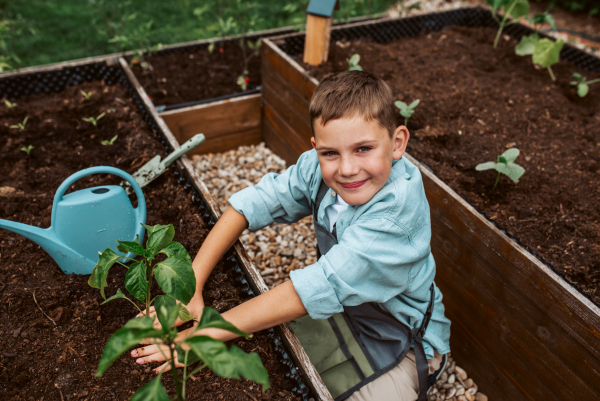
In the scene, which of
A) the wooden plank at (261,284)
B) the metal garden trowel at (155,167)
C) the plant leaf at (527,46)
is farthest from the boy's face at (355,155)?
the plant leaf at (527,46)

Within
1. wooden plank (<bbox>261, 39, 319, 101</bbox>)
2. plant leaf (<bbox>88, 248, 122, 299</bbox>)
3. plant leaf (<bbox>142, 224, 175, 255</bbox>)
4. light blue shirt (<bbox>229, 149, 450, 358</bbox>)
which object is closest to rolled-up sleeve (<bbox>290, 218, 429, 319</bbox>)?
light blue shirt (<bbox>229, 149, 450, 358</bbox>)

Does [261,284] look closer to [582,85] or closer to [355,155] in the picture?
[355,155]

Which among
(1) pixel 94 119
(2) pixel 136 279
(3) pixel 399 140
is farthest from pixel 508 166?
(1) pixel 94 119

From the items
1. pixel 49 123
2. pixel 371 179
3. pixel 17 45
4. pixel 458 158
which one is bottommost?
pixel 17 45

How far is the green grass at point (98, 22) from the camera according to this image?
3.92 metres

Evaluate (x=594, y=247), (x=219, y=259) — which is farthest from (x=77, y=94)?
(x=594, y=247)

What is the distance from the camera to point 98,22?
4367 millimetres

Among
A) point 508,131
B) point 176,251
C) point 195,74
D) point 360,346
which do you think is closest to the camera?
point 176,251

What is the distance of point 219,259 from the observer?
156 cm

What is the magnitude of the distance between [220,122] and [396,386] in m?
2.20

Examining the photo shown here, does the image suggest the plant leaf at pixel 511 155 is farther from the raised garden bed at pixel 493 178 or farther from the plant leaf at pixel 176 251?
the plant leaf at pixel 176 251

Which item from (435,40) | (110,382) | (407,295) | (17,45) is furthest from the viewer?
(17,45)

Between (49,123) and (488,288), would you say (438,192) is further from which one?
(49,123)

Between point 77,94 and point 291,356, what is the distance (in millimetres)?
2288
